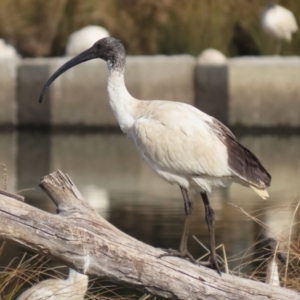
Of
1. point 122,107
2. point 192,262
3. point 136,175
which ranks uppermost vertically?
point 122,107

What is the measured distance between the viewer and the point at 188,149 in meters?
5.13

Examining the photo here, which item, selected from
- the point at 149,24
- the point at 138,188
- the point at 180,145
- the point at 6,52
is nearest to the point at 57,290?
the point at 180,145

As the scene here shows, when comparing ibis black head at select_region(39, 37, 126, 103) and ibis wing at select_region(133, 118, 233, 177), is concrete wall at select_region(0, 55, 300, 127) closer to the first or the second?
ibis black head at select_region(39, 37, 126, 103)

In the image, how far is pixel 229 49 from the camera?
16.2 metres

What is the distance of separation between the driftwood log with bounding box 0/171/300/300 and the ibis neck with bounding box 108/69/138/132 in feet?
2.95

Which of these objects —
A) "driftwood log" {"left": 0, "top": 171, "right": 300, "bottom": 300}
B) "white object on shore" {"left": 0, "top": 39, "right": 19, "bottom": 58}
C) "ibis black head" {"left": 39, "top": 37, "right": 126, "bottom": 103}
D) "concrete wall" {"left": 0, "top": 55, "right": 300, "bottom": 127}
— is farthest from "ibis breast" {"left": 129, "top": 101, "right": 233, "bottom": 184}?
"white object on shore" {"left": 0, "top": 39, "right": 19, "bottom": 58}

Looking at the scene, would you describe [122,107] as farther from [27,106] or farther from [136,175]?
[27,106]

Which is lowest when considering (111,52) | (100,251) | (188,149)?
(100,251)

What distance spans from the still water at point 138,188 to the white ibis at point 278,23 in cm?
175

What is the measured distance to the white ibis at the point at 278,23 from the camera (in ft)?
47.5

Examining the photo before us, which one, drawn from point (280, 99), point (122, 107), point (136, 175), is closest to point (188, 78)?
point (280, 99)

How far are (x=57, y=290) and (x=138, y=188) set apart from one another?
553cm

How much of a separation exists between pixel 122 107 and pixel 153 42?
1103 centimetres

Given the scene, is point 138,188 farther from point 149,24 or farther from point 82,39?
point 149,24
